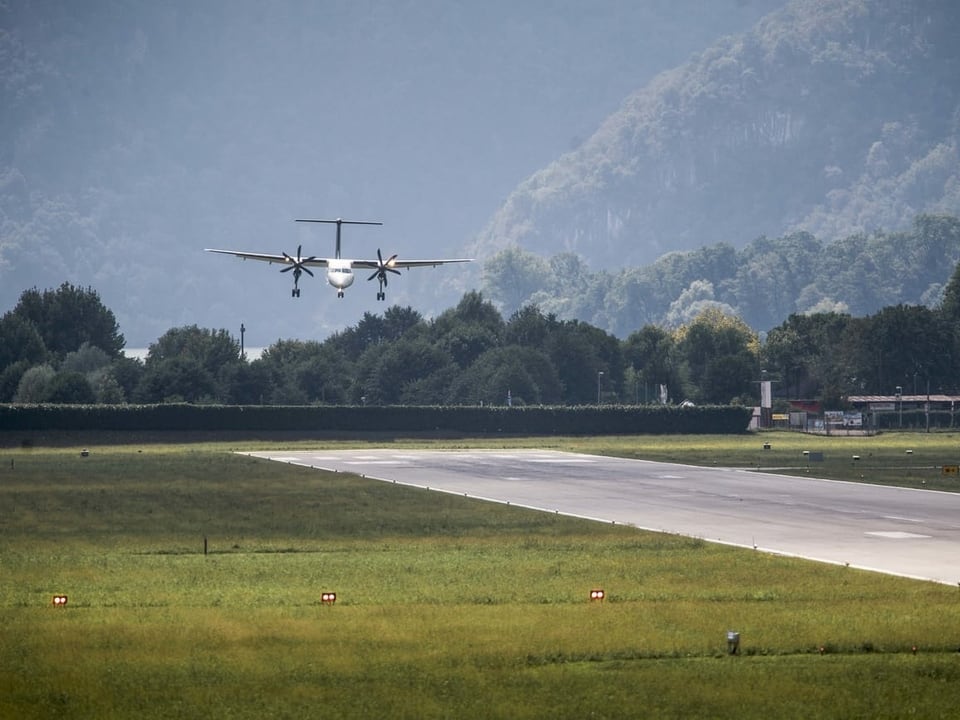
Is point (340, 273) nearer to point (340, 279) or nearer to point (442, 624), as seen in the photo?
point (340, 279)

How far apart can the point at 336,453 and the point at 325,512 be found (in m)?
56.6

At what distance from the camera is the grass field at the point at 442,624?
69.8 ft

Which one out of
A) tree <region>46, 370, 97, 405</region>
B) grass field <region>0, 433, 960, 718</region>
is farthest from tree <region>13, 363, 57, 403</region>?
grass field <region>0, 433, 960, 718</region>

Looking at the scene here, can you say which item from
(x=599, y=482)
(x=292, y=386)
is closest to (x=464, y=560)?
(x=599, y=482)

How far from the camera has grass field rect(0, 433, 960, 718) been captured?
21281mm

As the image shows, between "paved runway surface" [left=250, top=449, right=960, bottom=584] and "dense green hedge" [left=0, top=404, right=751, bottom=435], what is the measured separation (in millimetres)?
41210

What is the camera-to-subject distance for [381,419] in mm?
145000

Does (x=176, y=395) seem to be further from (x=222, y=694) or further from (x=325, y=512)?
(x=222, y=694)

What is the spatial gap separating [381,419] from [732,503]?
90002 millimetres

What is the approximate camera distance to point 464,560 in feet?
123

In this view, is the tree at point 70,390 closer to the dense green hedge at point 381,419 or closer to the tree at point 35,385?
the tree at point 35,385

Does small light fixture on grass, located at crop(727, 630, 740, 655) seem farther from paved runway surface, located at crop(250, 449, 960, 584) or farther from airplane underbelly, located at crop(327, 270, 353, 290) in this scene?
airplane underbelly, located at crop(327, 270, 353, 290)

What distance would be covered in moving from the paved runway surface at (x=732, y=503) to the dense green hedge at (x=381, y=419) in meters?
41.2

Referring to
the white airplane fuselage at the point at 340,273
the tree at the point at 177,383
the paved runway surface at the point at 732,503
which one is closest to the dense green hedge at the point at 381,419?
the tree at the point at 177,383
